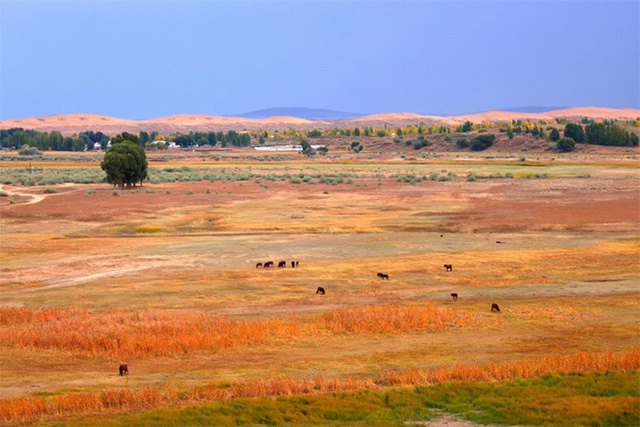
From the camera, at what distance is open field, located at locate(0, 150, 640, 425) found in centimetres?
1545

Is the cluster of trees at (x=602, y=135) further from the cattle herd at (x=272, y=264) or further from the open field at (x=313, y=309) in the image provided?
the cattle herd at (x=272, y=264)

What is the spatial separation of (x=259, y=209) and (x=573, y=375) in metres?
39.1

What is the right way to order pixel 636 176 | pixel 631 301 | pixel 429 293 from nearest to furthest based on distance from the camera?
pixel 631 301
pixel 429 293
pixel 636 176

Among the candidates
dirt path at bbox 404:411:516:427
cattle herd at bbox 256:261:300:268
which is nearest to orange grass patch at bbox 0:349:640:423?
dirt path at bbox 404:411:516:427

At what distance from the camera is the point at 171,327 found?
2120 cm

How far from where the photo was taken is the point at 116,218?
162ft

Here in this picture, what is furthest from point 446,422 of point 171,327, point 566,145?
point 566,145

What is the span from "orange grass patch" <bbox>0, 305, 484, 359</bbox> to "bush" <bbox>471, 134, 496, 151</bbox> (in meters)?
131

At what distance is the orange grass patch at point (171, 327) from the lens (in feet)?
65.4

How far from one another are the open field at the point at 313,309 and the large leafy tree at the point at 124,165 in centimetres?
1748

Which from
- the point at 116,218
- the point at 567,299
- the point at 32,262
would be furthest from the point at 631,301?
the point at 116,218

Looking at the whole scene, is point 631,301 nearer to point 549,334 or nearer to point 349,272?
point 549,334

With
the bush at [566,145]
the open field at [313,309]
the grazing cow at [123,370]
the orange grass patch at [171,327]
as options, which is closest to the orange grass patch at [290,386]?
the open field at [313,309]

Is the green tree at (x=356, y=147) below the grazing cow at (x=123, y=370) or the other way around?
below
